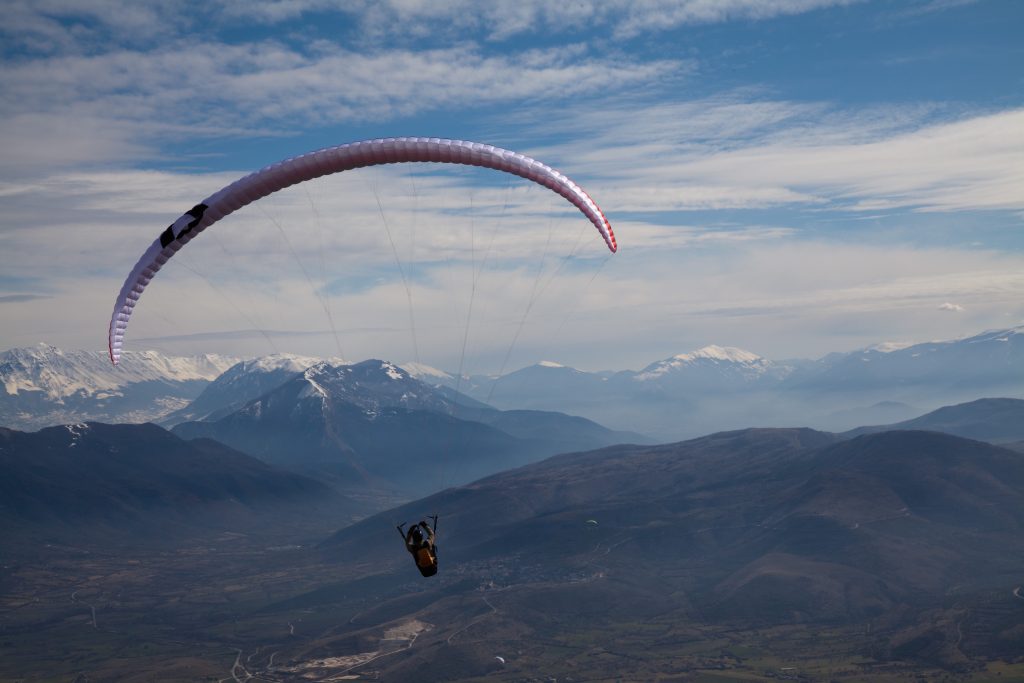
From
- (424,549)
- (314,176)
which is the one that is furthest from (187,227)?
(424,549)

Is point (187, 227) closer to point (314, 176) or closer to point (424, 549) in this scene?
point (314, 176)

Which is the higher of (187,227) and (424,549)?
(187,227)

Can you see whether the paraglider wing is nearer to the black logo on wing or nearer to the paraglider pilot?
the black logo on wing

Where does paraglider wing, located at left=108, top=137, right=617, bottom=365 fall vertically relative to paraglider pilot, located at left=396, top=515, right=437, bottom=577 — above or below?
above

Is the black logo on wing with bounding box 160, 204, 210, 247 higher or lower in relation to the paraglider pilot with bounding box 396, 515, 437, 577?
higher

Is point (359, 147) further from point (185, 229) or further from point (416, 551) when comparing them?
point (416, 551)

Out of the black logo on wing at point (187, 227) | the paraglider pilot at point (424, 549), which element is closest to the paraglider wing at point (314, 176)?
the black logo on wing at point (187, 227)

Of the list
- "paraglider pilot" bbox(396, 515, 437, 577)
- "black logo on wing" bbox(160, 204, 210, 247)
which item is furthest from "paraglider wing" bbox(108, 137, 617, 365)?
"paraglider pilot" bbox(396, 515, 437, 577)

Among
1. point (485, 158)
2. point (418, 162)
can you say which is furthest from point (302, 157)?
point (485, 158)
